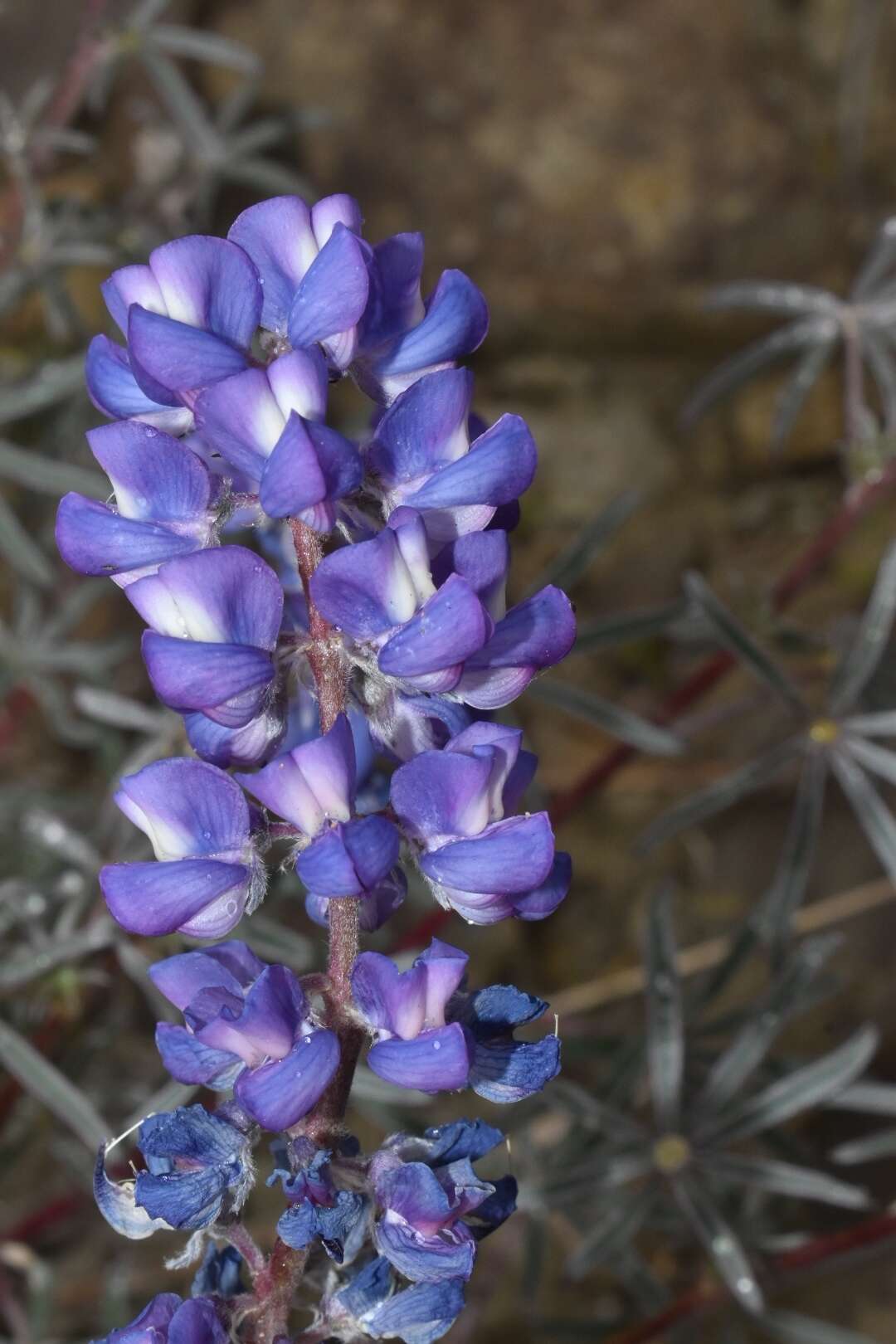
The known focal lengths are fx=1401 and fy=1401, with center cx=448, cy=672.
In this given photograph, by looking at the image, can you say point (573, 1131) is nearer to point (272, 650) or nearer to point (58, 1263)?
point (58, 1263)

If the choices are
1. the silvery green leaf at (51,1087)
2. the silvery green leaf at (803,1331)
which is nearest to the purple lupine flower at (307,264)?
the silvery green leaf at (51,1087)

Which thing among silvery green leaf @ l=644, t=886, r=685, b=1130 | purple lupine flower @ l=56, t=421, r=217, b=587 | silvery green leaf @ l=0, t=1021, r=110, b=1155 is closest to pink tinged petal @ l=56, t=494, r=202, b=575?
purple lupine flower @ l=56, t=421, r=217, b=587

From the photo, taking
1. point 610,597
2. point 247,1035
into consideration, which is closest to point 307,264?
point 247,1035

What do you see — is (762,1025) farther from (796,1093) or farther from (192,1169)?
(192,1169)

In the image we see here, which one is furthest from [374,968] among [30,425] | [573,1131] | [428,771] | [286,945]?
[30,425]

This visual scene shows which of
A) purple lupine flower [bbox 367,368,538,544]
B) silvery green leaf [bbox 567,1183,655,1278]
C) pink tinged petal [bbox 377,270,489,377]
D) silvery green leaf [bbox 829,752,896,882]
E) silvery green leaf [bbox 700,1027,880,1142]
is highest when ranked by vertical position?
pink tinged petal [bbox 377,270,489,377]

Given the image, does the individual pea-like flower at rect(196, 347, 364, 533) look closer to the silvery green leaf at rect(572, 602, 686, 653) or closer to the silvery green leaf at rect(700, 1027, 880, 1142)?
the silvery green leaf at rect(572, 602, 686, 653)

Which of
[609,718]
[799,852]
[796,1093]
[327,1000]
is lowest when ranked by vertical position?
[796,1093]
